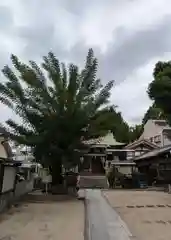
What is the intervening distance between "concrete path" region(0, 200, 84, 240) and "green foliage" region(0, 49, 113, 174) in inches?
291

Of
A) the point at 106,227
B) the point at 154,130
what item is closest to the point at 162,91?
the point at 106,227

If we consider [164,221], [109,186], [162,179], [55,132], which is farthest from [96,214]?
[109,186]

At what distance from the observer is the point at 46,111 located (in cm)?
2298

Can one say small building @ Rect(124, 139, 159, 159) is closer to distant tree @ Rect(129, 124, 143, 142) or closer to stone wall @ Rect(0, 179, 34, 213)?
distant tree @ Rect(129, 124, 143, 142)

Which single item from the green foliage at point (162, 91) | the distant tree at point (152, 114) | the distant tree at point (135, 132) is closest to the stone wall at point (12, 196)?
the green foliage at point (162, 91)

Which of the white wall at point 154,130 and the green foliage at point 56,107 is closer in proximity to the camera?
the green foliage at point 56,107

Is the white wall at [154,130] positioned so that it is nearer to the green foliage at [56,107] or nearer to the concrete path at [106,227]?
the green foliage at [56,107]

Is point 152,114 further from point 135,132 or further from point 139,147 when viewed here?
point 139,147

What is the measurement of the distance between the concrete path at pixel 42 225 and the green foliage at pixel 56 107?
7.40 metres

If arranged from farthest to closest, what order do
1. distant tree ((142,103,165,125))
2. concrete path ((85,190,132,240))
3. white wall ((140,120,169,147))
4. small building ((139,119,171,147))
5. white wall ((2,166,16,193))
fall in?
1. distant tree ((142,103,165,125))
2. white wall ((140,120,169,147))
3. small building ((139,119,171,147))
4. white wall ((2,166,16,193))
5. concrete path ((85,190,132,240))

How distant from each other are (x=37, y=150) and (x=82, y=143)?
9.43 ft

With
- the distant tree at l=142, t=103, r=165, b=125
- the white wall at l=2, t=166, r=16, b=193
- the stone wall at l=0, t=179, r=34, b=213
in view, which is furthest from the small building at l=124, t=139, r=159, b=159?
the white wall at l=2, t=166, r=16, b=193

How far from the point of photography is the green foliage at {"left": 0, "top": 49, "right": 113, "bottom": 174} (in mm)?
22641

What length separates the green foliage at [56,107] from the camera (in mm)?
22641
